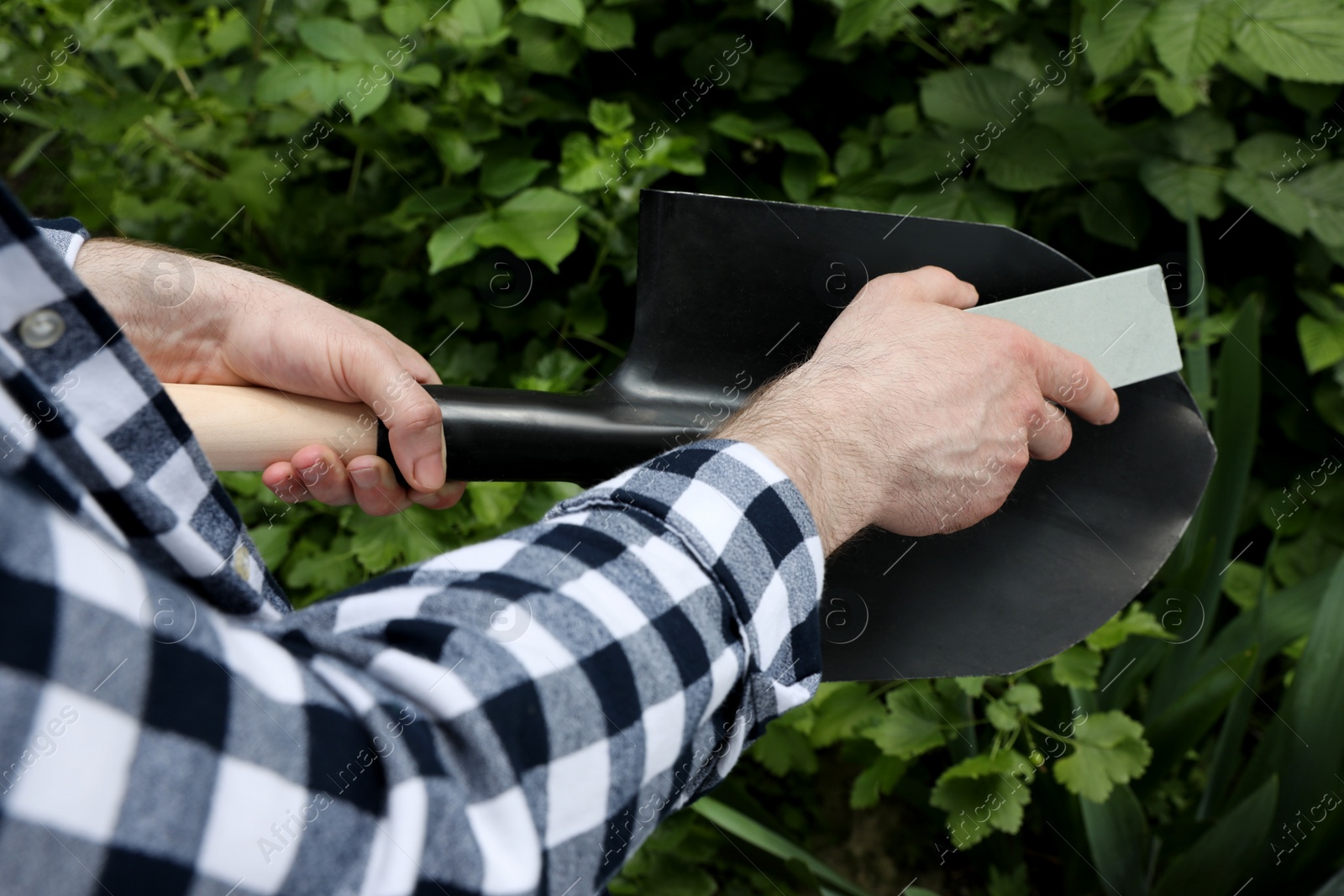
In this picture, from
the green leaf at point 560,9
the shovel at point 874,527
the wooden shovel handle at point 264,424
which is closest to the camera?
the wooden shovel handle at point 264,424

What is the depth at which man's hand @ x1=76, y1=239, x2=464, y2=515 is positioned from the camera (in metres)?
0.84

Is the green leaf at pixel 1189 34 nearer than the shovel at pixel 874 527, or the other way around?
the shovel at pixel 874 527

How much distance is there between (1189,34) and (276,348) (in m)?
1.20

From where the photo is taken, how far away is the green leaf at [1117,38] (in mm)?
1161

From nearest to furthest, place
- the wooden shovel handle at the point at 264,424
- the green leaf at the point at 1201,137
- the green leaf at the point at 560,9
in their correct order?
the wooden shovel handle at the point at 264,424 → the green leaf at the point at 560,9 → the green leaf at the point at 1201,137

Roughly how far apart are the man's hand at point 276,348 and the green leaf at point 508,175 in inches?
20.0

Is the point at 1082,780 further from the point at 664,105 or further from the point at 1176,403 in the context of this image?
the point at 664,105

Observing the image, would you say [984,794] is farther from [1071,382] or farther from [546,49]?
[546,49]

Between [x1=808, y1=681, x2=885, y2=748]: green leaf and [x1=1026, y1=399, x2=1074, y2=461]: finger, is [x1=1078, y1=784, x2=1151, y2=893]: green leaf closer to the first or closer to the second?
[x1=808, y1=681, x2=885, y2=748]: green leaf

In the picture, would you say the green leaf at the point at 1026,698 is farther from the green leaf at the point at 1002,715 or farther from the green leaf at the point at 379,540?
the green leaf at the point at 379,540

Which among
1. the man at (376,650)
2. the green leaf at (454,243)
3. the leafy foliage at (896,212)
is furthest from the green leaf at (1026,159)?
the green leaf at (454,243)

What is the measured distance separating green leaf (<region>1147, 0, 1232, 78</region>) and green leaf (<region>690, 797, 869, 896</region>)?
3.62 ft

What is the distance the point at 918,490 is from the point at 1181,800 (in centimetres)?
95

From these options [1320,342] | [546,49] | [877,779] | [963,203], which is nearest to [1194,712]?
[877,779]
